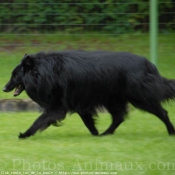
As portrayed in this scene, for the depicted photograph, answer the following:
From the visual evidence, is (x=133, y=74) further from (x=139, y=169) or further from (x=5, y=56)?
(x=5, y=56)

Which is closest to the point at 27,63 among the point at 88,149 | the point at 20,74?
the point at 20,74

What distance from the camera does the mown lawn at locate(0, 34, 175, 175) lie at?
6203mm

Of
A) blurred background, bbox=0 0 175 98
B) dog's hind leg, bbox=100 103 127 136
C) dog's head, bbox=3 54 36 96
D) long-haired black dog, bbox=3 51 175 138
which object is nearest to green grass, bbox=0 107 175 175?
dog's hind leg, bbox=100 103 127 136

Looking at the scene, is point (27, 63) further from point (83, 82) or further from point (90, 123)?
point (90, 123)

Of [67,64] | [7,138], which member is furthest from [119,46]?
[7,138]

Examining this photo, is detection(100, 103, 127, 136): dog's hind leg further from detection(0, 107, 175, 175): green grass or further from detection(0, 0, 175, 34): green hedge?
detection(0, 0, 175, 34): green hedge

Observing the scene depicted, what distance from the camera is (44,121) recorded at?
8.02m

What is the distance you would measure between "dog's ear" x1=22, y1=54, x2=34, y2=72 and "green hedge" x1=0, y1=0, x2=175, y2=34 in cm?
297

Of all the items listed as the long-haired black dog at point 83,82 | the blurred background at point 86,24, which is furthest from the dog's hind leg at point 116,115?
the blurred background at point 86,24

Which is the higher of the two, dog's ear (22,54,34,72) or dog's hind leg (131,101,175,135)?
dog's ear (22,54,34,72)

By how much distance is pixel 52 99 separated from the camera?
810 cm

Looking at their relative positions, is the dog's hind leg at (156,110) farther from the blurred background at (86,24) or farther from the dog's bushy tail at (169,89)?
the blurred background at (86,24)

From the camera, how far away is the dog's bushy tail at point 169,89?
27.7 ft

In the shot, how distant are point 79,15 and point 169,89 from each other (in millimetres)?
3130
